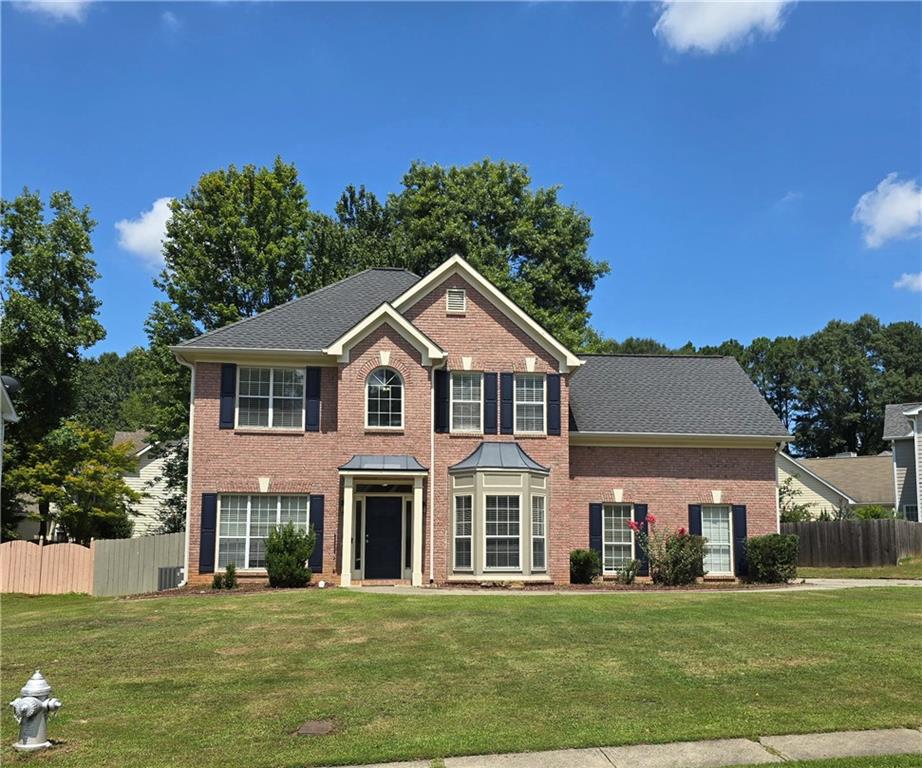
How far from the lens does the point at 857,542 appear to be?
3275 centimetres

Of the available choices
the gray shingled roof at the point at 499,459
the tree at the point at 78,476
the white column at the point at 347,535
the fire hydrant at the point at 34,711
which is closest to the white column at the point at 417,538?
the gray shingled roof at the point at 499,459

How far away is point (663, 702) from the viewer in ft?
31.3

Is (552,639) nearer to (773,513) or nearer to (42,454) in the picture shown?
(773,513)

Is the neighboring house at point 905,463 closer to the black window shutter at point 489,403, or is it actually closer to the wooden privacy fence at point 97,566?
the black window shutter at point 489,403

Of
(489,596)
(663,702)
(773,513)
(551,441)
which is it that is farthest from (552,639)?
(773,513)

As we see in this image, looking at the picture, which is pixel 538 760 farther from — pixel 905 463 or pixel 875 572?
pixel 905 463

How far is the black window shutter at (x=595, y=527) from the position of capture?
25.5 meters

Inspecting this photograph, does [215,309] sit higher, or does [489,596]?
[215,309]

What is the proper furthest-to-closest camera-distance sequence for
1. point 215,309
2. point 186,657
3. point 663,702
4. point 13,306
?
point 215,309
point 13,306
point 186,657
point 663,702

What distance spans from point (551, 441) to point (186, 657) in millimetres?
14202

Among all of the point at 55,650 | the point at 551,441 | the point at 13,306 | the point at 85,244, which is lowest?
the point at 55,650

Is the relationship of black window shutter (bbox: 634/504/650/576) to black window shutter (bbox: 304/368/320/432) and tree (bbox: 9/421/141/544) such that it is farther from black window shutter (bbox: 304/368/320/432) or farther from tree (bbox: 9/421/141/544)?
tree (bbox: 9/421/141/544)

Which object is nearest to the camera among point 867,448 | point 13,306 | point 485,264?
point 13,306

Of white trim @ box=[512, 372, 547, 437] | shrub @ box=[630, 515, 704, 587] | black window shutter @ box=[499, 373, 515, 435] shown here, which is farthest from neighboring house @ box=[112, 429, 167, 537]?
shrub @ box=[630, 515, 704, 587]
